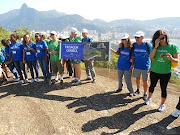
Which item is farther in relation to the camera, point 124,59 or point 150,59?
point 124,59

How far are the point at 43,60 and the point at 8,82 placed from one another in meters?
2.34

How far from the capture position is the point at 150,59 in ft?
16.3

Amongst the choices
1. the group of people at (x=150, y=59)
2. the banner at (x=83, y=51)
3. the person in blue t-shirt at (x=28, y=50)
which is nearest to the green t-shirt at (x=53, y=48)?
the banner at (x=83, y=51)

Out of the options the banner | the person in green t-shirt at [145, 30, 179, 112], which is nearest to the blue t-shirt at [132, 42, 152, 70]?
the person in green t-shirt at [145, 30, 179, 112]

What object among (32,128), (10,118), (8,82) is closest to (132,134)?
(32,128)

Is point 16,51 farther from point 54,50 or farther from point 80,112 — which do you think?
point 80,112

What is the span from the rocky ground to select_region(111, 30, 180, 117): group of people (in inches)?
19.3

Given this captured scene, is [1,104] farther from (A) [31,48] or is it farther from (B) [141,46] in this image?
(B) [141,46]

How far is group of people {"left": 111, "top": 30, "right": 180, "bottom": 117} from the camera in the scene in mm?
4633

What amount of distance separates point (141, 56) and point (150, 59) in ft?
1.75

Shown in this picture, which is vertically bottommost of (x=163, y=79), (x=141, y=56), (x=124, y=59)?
(x=163, y=79)

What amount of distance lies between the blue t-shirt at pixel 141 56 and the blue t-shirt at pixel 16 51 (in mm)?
4588

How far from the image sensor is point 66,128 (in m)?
4.44

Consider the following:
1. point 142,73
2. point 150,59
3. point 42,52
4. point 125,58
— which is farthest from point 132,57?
point 42,52
